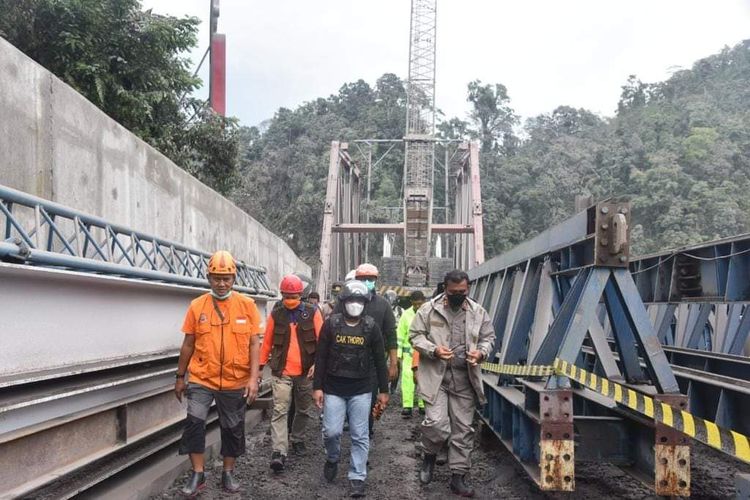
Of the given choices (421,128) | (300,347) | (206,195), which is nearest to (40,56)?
(206,195)

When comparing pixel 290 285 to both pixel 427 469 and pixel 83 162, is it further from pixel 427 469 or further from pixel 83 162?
pixel 83 162

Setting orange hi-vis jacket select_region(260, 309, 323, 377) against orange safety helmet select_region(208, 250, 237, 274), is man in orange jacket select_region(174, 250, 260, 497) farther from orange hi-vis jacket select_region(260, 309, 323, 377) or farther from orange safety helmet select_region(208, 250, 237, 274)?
orange hi-vis jacket select_region(260, 309, 323, 377)

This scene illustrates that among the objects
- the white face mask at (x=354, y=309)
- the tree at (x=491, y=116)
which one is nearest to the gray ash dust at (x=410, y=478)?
the white face mask at (x=354, y=309)

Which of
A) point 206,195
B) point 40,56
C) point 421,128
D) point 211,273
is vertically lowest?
point 211,273

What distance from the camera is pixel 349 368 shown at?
532 cm

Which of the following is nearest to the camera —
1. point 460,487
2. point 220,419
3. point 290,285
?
point 220,419

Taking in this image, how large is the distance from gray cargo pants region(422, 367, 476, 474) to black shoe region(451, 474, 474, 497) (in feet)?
0.14

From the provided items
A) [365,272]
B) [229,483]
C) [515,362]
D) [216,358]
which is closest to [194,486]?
[229,483]

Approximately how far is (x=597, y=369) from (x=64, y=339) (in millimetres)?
4512

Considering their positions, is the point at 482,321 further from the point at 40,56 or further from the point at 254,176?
the point at 254,176

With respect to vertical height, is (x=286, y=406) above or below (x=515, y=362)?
below

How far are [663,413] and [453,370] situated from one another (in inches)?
72.1

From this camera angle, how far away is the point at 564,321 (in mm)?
4582

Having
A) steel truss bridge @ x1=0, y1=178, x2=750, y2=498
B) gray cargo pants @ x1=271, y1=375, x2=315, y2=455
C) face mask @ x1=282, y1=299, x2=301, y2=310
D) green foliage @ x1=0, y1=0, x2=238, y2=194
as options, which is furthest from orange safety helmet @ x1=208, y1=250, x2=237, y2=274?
green foliage @ x1=0, y1=0, x2=238, y2=194
